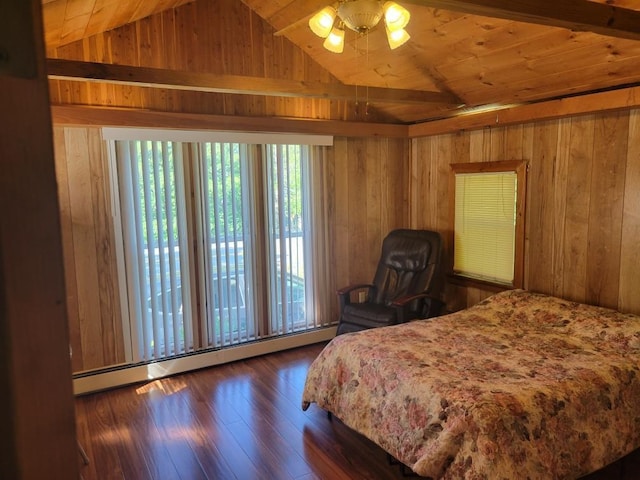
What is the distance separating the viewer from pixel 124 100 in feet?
11.3

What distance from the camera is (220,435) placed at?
287 centimetres

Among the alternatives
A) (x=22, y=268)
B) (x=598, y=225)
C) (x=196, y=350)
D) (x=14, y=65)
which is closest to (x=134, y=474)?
(x=196, y=350)

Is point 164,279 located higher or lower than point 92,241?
lower

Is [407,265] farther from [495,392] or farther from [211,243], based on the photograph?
[495,392]

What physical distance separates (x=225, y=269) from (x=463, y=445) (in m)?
2.52

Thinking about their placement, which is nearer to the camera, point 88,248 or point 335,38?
point 335,38

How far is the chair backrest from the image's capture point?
4062mm

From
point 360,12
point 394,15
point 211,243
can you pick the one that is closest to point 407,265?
point 211,243

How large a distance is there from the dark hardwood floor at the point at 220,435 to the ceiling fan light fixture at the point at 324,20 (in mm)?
2344

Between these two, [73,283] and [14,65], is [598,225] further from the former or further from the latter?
[73,283]

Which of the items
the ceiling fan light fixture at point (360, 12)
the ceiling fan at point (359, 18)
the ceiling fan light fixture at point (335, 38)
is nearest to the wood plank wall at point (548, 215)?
the ceiling fan at point (359, 18)

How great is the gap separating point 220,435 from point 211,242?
160 cm

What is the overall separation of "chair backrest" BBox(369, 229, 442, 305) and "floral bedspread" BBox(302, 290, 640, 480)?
898mm

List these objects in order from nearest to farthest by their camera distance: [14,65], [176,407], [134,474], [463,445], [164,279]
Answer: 1. [14,65]
2. [463,445]
3. [134,474]
4. [176,407]
5. [164,279]
